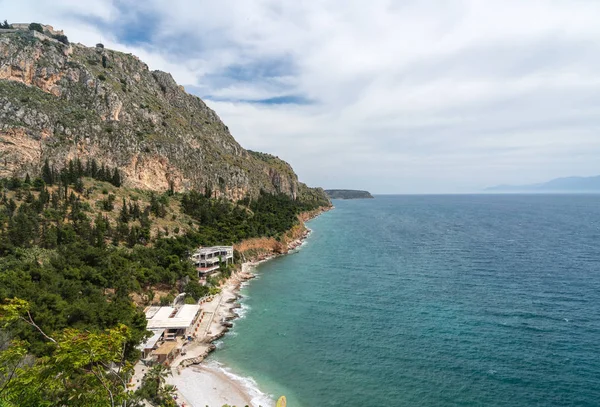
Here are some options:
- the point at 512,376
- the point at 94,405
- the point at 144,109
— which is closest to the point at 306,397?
the point at 512,376

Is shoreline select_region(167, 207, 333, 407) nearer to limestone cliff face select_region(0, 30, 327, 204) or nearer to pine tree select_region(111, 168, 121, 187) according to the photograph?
pine tree select_region(111, 168, 121, 187)

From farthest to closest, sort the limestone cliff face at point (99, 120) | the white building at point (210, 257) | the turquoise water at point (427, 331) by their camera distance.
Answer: the limestone cliff face at point (99, 120)
the white building at point (210, 257)
the turquoise water at point (427, 331)

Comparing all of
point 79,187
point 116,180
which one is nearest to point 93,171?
point 116,180

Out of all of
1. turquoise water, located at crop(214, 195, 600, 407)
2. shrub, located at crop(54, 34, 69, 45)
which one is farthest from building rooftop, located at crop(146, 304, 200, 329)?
shrub, located at crop(54, 34, 69, 45)

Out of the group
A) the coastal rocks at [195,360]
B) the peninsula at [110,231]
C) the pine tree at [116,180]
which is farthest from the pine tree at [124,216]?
the coastal rocks at [195,360]

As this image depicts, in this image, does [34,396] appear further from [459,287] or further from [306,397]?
[459,287]

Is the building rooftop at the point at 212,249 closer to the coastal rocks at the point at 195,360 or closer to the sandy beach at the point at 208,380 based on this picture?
the sandy beach at the point at 208,380

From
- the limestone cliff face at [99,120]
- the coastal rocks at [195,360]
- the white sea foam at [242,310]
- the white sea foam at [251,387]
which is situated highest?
the limestone cliff face at [99,120]
